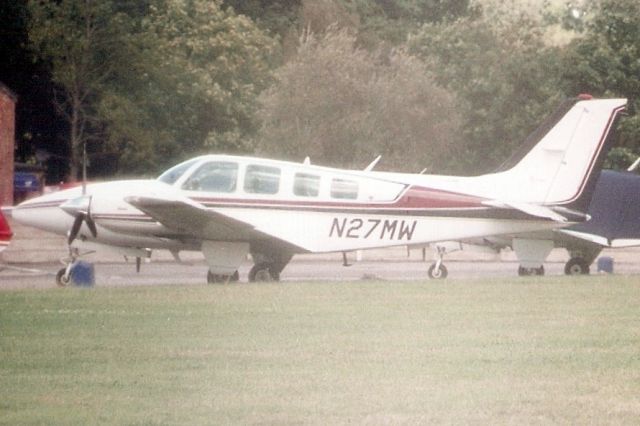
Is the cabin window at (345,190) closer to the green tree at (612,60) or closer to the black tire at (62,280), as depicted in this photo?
the black tire at (62,280)

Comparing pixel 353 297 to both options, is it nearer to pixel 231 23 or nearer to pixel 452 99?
pixel 452 99

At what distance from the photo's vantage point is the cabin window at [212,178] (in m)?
26.2

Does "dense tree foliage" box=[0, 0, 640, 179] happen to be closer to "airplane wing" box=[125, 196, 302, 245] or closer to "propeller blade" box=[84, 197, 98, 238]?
"propeller blade" box=[84, 197, 98, 238]

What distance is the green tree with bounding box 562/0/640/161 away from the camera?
5738 cm

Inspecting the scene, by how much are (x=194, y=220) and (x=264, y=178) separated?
1.57 metres

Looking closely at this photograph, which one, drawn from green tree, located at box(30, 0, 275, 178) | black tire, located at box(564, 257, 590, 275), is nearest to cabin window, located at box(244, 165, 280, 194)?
black tire, located at box(564, 257, 590, 275)

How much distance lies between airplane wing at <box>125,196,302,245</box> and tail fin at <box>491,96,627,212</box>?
4746mm

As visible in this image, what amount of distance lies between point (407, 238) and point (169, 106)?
30.7 metres

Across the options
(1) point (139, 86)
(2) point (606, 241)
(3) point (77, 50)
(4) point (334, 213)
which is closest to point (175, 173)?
(4) point (334, 213)

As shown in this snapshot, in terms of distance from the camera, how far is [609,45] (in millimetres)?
59156

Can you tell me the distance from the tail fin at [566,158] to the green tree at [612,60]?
28.9m

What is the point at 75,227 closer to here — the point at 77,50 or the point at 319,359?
the point at 319,359

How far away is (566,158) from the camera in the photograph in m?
27.6

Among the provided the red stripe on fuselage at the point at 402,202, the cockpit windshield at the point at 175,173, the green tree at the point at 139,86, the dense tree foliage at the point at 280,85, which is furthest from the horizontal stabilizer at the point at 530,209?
the green tree at the point at 139,86
